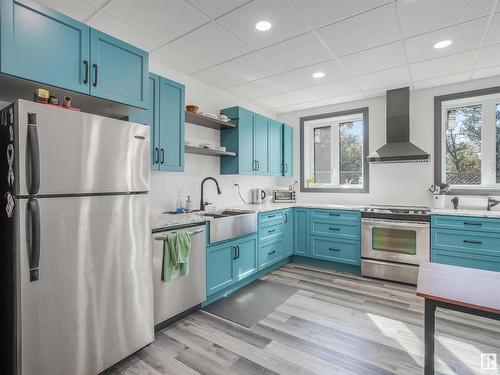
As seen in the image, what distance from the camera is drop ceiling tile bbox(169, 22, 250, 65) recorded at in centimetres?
243

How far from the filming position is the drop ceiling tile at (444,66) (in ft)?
9.53

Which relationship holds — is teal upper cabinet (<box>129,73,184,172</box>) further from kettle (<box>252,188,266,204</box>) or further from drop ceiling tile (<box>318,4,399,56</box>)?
kettle (<box>252,188,266,204</box>)

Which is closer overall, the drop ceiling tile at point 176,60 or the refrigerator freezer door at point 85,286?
the refrigerator freezer door at point 85,286

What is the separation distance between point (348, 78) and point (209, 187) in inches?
91.7

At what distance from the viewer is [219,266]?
9.41 feet

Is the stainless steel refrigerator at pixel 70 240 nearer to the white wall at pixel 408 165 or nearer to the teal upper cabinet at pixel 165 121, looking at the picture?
the teal upper cabinet at pixel 165 121

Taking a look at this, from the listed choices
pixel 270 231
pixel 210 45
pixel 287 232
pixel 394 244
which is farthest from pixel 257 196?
pixel 210 45

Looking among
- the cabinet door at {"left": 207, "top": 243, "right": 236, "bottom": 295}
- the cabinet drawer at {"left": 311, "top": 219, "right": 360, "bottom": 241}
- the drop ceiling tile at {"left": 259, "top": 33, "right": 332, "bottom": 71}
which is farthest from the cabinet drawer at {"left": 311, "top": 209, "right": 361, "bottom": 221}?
the drop ceiling tile at {"left": 259, "top": 33, "right": 332, "bottom": 71}

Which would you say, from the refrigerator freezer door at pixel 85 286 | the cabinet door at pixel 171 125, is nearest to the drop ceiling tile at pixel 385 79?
the cabinet door at pixel 171 125

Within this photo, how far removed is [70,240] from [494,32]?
3758 millimetres

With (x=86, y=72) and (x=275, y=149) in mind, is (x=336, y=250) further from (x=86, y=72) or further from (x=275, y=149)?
(x=86, y=72)

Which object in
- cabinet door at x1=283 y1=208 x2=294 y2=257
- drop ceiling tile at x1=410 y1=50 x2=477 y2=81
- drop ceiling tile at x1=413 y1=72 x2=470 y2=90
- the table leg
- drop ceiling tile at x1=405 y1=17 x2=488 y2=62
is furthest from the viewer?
cabinet door at x1=283 y1=208 x2=294 y2=257

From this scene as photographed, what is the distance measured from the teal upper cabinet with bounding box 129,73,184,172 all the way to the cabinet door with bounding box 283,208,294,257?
188 centimetres

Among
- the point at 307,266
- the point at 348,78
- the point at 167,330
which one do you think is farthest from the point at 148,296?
the point at 348,78
